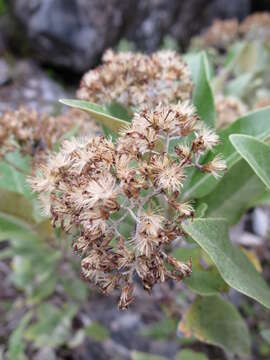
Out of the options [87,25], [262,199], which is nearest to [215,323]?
[262,199]

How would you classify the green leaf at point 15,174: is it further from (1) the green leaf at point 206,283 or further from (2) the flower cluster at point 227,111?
(2) the flower cluster at point 227,111

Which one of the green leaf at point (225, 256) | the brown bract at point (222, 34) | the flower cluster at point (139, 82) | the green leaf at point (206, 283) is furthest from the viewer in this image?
the brown bract at point (222, 34)

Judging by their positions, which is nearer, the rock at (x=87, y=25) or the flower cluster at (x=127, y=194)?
the flower cluster at (x=127, y=194)

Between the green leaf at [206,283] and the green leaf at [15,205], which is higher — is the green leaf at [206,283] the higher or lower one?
the lower one

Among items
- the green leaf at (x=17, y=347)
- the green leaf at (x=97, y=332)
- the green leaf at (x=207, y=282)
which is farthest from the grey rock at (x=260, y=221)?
the green leaf at (x=17, y=347)

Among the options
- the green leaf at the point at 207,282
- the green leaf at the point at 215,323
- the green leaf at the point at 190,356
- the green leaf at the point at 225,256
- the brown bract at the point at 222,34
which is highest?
the brown bract at the point at 222,34

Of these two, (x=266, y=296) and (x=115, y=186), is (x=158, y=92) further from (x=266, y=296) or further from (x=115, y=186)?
(x=266, y=296)

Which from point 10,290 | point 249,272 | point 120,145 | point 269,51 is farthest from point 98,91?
point 269,51

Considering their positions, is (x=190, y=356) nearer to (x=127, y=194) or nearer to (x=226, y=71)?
(x=127, y=194)
